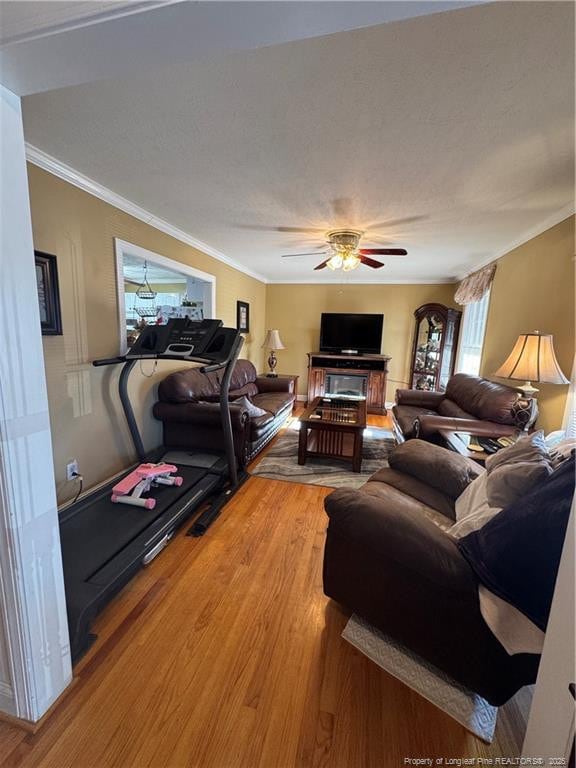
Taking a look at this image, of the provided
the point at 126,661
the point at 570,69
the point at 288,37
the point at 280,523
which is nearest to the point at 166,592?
the point at 126,661

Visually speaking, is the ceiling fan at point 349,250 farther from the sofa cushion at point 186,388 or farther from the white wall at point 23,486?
the white wall at point 23,486

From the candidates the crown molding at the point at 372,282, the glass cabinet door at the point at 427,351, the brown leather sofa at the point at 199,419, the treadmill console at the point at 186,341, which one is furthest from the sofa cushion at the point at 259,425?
the crown molding at the point at 372,282

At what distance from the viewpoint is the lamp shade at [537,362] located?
2.19 m

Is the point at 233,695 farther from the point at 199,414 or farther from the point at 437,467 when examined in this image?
the point at 199,414

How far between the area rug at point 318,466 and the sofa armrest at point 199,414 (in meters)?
0.60

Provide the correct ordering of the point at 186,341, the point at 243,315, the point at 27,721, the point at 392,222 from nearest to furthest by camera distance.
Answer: the point at 27,721 → the point at 186,341 → the point at 392,222 → the point at 243,315

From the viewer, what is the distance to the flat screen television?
5473 mm

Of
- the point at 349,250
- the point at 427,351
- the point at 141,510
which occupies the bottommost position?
the point at 141,510

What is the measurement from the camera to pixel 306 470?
317 centimetres

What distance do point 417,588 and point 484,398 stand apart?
2.40 metres

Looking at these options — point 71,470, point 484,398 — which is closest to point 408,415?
point 484,398

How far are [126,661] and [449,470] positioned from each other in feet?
6.11

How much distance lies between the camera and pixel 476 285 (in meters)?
4.08

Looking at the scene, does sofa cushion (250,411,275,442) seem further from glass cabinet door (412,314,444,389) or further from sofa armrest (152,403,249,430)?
glass cabinet door (412,314,444,389)
